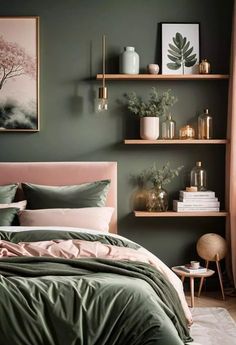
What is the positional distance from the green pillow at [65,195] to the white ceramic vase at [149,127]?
0.58m

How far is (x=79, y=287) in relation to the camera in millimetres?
2988

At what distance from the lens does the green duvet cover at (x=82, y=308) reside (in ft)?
9.05

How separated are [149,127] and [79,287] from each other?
2.54 m

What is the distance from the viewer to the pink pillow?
4.71 m

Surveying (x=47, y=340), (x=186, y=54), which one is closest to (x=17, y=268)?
(x=47, y=340)

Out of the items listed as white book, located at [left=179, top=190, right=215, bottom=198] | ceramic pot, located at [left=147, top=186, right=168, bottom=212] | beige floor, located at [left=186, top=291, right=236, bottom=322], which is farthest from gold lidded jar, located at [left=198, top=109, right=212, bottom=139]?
beige floor, located at [left=186, top=291, right=236, bottom=322]

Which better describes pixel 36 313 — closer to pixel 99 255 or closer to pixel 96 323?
pixel 96 323

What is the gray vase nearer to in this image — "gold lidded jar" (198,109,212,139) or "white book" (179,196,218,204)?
"gold lidded jar" (198,109,212,139)

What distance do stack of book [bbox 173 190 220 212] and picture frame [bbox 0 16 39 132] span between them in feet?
4.85

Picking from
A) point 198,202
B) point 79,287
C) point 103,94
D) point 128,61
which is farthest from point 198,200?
point 79,287

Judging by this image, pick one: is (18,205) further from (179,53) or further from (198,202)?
A: (179,53)

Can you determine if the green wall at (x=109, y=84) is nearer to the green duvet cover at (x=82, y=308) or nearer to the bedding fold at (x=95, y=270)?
the bedding fold at (x=95, y=270)

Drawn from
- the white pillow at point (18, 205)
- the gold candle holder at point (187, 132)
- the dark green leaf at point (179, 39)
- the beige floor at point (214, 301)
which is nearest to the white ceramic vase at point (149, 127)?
the gold candle holder at point (187, 132)

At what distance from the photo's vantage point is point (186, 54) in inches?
214
